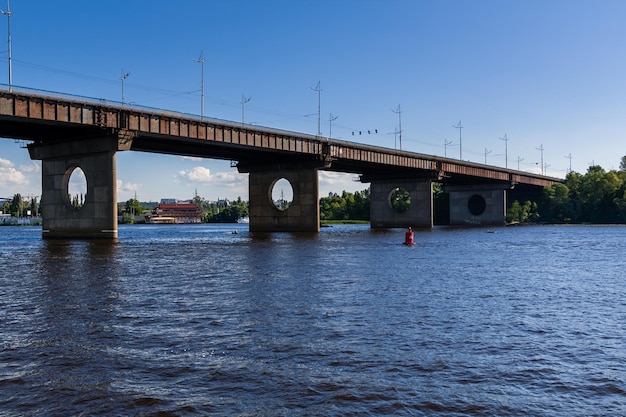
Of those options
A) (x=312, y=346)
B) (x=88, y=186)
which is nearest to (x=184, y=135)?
(x=88, y=186)

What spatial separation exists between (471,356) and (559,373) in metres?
2.08

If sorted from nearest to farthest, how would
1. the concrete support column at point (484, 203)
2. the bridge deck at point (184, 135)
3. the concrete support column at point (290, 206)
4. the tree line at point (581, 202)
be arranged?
the bridge deck at point (184, 135) → the concrete support column at point (290, 206) → the concrete support column at point (484, 203) → the tree line at point (581, 202)

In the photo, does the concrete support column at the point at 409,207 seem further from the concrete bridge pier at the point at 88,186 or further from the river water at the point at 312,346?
the river water at the point at 312,346

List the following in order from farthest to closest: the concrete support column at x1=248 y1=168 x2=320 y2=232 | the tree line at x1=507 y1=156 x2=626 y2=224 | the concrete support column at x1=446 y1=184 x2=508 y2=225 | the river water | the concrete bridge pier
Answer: the tree line at x1=507 y1=156 x2=626 y2=224 → the concrete support column at x1=446 y1=184 x2=508 y2=225 → the concrete support column at x1=248 y1=168 x2=320 y2=232 → the concrete bridge pier → the river water

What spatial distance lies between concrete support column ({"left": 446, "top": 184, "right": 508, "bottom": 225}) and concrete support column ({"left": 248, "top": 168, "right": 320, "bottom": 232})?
75.2m

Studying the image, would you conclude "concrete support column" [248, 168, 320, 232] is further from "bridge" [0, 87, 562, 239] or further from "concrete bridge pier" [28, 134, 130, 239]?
"concrete bridge pier" [28, 134, 130, 239]

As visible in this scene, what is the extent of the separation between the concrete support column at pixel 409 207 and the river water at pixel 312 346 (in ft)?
331

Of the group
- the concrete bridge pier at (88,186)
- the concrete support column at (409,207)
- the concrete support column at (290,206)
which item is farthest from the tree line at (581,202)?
the concrete bridge pier at (88,186)

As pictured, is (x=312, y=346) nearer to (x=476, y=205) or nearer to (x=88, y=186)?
(x=88, y=186)

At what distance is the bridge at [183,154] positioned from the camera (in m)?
65.0

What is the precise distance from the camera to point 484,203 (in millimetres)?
175000

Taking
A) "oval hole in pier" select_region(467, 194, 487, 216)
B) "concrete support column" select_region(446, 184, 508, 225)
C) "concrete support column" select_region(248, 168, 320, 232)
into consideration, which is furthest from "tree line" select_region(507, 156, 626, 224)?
"concrete support column" select_region(248, 168, 320, 232)

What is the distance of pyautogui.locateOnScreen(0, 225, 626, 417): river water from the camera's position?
11133 mm

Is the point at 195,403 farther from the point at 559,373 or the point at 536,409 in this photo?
the point at 559,373
